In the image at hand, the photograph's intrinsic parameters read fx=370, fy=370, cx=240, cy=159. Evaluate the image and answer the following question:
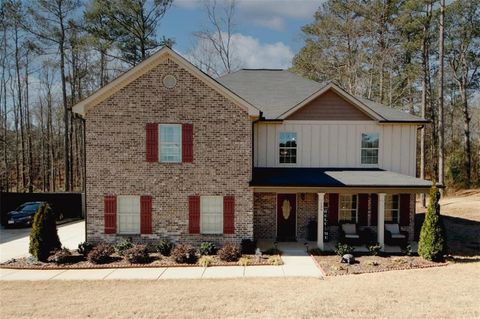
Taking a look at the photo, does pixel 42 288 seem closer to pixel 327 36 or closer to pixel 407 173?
pixel 407 173

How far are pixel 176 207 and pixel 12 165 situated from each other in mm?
31204

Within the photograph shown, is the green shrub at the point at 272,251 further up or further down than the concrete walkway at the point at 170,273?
further up

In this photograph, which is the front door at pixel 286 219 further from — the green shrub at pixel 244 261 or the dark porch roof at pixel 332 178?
the green shrub at pixel 244 261

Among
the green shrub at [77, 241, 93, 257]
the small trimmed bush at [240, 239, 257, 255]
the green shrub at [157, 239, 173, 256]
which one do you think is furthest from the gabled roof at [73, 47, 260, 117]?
the green shrub at [157, 239, 173, 256]

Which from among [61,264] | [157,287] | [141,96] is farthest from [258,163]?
[61,264]

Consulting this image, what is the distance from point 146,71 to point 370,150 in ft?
34.3

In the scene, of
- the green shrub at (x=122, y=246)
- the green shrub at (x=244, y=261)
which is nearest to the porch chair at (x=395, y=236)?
the green shrub at (x=244, y=261)

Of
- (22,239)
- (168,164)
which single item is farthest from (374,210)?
(22,239)

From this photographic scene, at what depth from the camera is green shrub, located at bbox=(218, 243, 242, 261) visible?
44.0ft

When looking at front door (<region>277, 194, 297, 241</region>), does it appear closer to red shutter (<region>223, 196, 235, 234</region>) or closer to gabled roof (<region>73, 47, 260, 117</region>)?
red shutter (<region>223, 196, 235, 234</region>)

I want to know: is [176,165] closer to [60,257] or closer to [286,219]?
[60,257]

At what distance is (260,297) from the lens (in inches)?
375

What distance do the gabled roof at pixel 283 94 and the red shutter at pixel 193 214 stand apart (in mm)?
5111

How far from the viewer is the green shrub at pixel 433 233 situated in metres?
13.1
